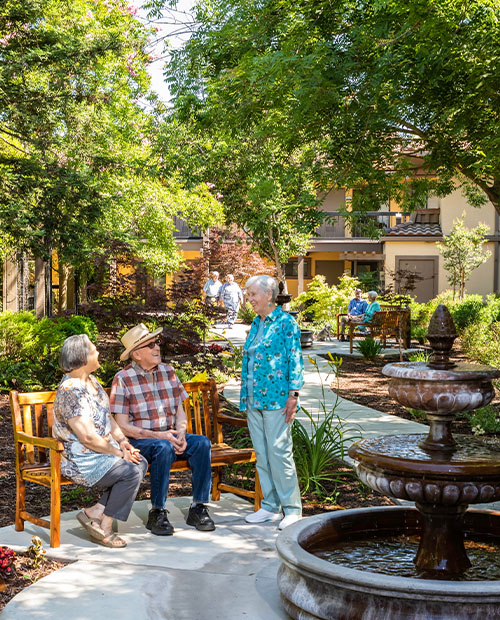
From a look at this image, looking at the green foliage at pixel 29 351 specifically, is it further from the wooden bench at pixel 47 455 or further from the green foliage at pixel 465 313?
the green foliage at pixel 465 313

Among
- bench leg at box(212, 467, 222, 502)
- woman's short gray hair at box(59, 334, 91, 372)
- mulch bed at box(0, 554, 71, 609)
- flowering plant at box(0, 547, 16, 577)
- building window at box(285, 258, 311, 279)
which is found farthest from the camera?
building window at box(285, 258, 311, 279)

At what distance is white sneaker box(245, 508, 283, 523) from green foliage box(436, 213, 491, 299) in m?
24.1

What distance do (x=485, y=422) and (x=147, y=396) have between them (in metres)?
4.71

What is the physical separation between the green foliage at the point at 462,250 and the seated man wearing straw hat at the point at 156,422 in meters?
24.3

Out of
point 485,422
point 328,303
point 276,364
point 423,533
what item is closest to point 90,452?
point 276,364

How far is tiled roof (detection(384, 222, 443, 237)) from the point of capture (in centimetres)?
3247

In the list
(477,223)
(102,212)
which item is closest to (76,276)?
(102,212)

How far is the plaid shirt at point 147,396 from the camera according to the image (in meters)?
5.20

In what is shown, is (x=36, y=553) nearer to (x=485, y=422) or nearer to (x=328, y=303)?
(x=485, y=422)

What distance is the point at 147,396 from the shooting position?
17.3 feet

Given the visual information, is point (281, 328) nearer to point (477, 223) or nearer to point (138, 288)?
point (138, 288)

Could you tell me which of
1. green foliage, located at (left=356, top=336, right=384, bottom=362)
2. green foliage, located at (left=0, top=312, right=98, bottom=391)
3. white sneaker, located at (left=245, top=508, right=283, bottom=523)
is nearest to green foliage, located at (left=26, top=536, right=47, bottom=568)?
white sneaker, located at (left=245, top=508, right=283, bottom=523)

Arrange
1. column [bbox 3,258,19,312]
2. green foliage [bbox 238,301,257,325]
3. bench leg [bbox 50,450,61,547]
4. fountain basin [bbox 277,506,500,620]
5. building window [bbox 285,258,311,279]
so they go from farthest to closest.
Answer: building window [bbox 285,258,311,279] → green foliage [bbox 238,301,257,325] → column [bbox 3,258,19,312] → bench leg [bbox 50,450,61,547] → fountain basin [bbox 277,506,500,620]

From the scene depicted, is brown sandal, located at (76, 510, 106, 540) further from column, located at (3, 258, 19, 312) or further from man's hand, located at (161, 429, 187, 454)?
column, located at (3, 258, 19, 312)
